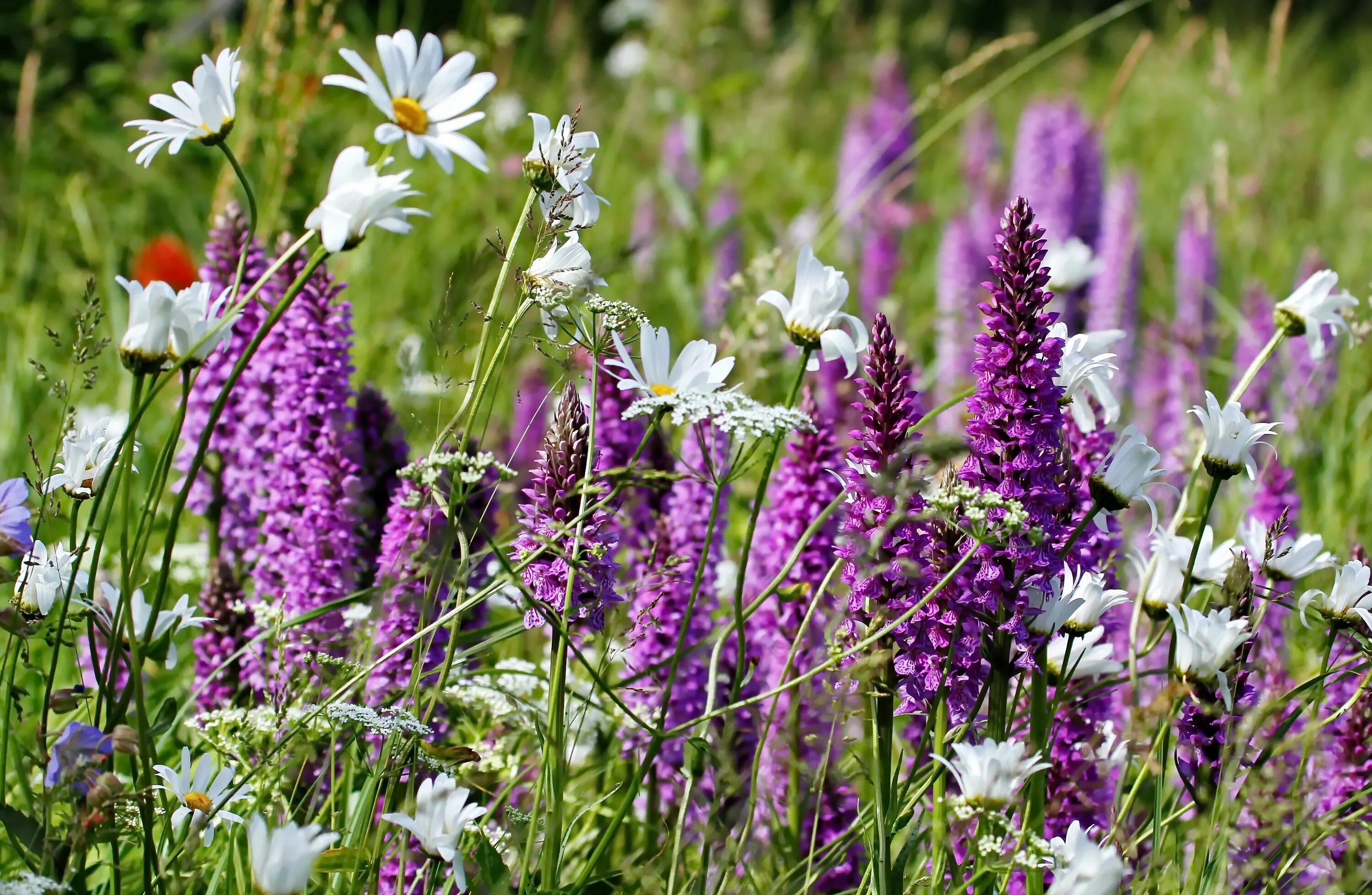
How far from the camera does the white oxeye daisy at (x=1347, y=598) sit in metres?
1.47

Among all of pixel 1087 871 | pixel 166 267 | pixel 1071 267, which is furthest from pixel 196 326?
pixel 1071 267

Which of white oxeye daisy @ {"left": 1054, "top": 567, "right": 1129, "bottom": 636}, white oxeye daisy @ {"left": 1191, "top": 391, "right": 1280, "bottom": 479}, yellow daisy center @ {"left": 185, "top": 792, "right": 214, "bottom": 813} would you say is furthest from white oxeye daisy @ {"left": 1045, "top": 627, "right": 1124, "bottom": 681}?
yellow daisy center @ {"left": 185, "top": 792, "right": 214, "bottom": 813}

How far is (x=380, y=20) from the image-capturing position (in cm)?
496

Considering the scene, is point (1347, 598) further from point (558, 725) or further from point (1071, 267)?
point (1071, 267)

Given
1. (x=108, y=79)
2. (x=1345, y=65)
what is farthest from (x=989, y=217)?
(x=1345, y=65)

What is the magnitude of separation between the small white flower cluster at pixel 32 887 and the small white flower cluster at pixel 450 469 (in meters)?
0.46

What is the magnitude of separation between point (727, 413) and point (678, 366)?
7.7 inches

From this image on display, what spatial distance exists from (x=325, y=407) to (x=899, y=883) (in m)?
1.10

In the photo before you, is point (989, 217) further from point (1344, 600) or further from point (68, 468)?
point (68, 468)

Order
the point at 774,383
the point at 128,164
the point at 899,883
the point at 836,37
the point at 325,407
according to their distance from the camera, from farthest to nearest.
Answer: the point at 836,37 → the point at 128,164 → the point at 774,383 → the point at 325,407 → the point at 899,883

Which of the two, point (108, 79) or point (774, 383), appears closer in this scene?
point (774, 383)

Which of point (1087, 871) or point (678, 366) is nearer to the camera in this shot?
point (1087, 871)

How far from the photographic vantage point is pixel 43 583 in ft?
4.87

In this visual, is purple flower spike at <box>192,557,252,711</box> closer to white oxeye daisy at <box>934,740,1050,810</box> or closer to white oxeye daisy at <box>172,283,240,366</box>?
white oxeye daisy at <box>172,283,240,366</box>
